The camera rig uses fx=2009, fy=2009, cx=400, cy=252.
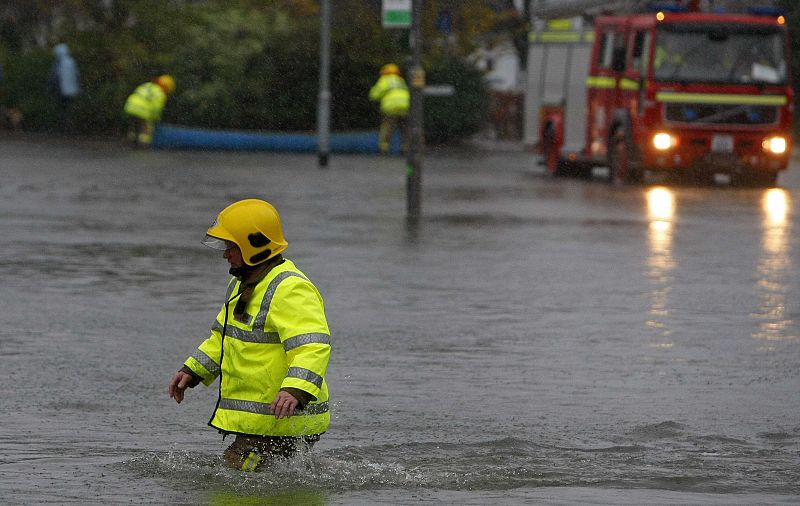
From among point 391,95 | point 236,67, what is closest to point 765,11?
point 391,95

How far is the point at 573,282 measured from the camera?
14461 millimetres

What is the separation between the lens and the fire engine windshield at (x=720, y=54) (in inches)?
1086

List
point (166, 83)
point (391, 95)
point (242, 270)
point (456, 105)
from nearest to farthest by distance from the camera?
point (242, 270) → point (391, 95) → point (166, 83) → point (456, 105)

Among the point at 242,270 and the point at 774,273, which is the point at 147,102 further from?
the point at 242,270

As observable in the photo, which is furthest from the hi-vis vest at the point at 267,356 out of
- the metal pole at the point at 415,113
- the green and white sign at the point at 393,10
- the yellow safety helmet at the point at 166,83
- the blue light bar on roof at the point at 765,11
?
the yellow safety helmet at the point at 166,83

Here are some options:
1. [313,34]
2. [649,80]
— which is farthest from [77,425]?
[313,34]

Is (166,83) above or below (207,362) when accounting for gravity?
below

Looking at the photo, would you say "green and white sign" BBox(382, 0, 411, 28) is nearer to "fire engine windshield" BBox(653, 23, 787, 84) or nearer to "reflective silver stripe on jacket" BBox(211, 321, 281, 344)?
"fire engine windshield" BBox(653, 23, 787, 84)

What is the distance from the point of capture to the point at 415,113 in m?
19.7

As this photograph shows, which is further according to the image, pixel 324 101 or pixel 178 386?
pixel 324 101

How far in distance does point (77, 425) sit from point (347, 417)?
1135 millimetres

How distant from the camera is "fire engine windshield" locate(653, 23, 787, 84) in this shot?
2758 cm

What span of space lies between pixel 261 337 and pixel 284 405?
425 mm

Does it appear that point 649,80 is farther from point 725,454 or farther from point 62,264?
point 725,454
